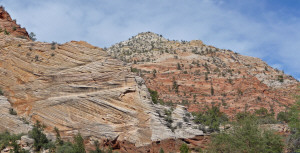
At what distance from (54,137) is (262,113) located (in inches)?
1255

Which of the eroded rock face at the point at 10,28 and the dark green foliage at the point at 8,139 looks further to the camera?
the eroded rock face at the point at 10,28

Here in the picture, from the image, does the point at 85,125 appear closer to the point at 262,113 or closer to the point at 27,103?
the point at 27,103

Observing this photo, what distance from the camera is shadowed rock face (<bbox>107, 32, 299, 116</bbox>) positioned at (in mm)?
59250

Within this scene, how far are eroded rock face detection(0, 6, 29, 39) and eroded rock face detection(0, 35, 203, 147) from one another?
11.2ft

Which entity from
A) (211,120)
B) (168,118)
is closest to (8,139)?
(168,118)

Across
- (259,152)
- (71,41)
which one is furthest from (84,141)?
(259,152)

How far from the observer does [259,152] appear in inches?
1112

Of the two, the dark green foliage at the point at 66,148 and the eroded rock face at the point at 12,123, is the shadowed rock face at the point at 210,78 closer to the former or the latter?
the dark green foliage at the point at 66,148

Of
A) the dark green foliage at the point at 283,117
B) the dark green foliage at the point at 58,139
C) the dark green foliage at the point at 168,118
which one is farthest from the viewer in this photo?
the dark green foliage at the point at 283,117

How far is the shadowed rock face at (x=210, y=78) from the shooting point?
59250 millimetres

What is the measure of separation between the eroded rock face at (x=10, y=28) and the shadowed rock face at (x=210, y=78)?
22438 mm

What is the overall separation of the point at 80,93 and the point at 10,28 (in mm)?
14722

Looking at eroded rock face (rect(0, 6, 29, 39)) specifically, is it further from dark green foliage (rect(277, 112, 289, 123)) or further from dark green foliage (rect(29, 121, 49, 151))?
dark green foliage (rect(277, 112, 289, 123))

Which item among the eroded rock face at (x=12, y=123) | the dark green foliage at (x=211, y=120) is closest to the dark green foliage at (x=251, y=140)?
the dark green foliage at (x=211, y=120)
